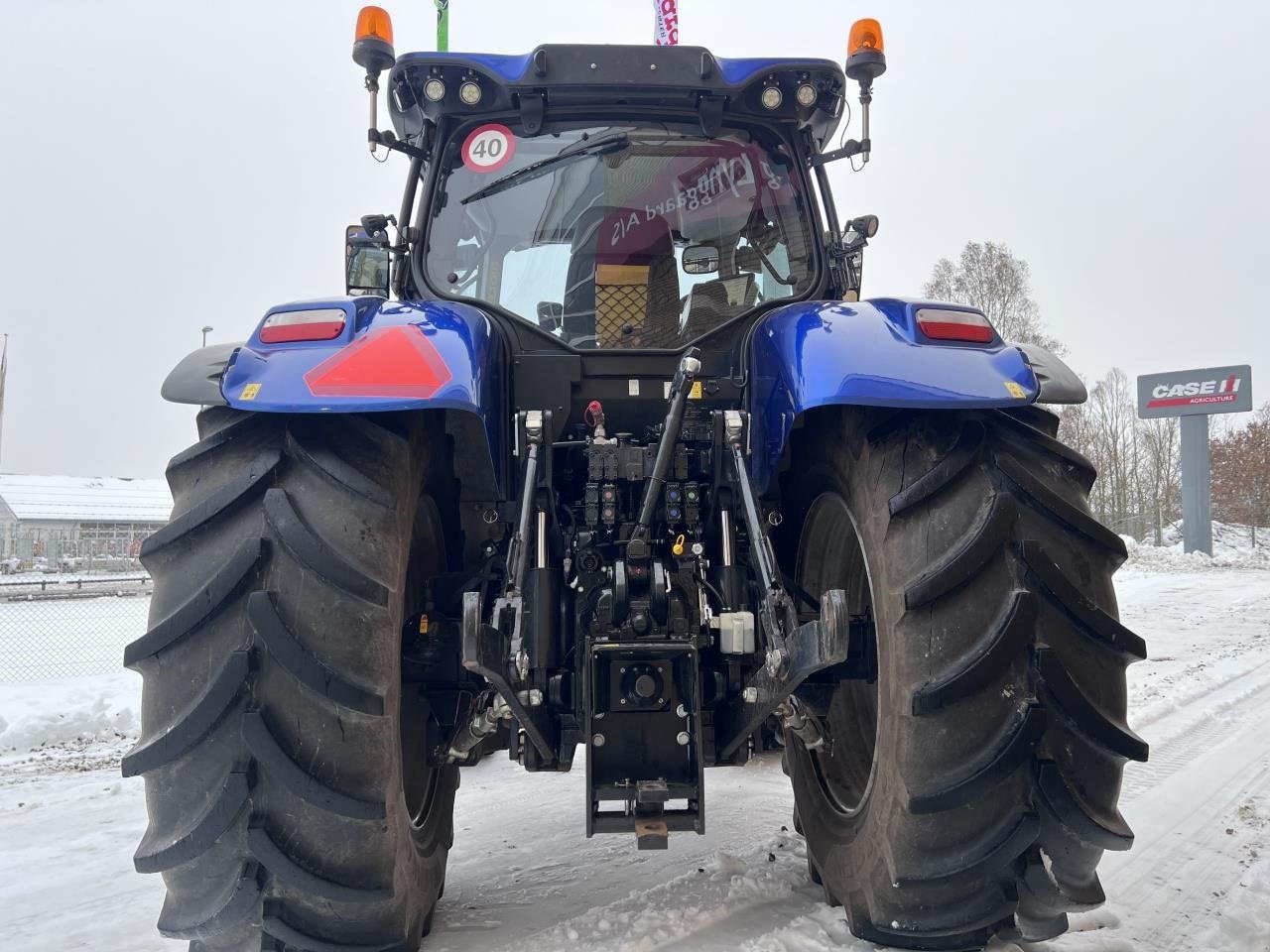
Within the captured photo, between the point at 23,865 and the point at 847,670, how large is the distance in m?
3.16

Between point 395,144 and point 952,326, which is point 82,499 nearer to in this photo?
point 395,144

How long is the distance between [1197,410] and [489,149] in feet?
94.0

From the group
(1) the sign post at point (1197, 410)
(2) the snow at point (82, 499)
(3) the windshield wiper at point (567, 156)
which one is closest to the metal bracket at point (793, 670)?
(3) the windshield wiper at point (567, 156)

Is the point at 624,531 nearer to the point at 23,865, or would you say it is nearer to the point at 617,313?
the point at 617,313

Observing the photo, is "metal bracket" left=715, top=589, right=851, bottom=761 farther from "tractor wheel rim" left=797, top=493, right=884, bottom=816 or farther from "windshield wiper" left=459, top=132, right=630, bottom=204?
"windshield wiper" left=459, top=132, right=630, bottom=204

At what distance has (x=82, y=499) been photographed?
41.3 meters

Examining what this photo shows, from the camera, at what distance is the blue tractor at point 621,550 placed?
1.97 m

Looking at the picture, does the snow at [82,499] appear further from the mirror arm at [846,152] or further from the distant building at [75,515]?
the mirror arm at [846,152]

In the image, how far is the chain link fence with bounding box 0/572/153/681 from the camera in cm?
1002

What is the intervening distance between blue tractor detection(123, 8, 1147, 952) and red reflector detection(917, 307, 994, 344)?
0.01 metres

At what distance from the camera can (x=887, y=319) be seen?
234cm

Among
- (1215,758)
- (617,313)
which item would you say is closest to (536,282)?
(617,313)

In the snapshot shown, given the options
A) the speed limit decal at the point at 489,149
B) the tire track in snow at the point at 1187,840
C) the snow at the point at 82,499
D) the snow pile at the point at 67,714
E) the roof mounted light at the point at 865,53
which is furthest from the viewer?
the snow at the point at 82,499

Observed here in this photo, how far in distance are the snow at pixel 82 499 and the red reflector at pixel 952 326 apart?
3872 cm
